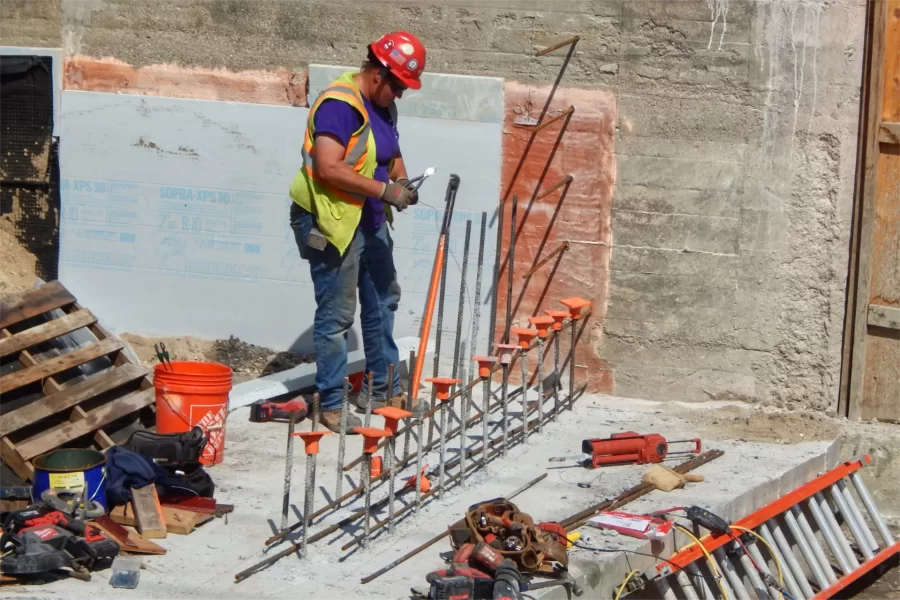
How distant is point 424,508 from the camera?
4543 millimetres

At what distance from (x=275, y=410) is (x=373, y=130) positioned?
56.4 inches

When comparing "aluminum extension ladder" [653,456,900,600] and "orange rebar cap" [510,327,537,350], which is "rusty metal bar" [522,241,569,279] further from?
"aluminum extension ladder" [653,456,900,600]

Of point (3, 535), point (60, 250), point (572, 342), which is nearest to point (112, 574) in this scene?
point (3, 535)

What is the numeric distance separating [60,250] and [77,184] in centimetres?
42

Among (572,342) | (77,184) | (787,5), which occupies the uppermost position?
(787,5)

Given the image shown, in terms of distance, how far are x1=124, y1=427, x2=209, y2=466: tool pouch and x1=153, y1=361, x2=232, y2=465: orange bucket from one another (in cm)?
36

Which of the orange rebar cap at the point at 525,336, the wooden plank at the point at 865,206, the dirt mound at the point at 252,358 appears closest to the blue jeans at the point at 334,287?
the orange rebar cap at the point at 525,336

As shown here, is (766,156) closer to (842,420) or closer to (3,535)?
(842,420)

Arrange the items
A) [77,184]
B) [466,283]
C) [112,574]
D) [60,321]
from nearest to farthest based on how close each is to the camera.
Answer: [112,574] → [60,321] → [466,283] → [77,184]

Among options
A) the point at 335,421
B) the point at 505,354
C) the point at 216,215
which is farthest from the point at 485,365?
the point at 216,215

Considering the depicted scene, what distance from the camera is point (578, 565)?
3.93 m

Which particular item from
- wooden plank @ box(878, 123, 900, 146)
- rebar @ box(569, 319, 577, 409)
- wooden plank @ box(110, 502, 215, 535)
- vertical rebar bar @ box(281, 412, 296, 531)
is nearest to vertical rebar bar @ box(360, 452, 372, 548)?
vertical rebar bar @ box(281, 412, 296, 531)

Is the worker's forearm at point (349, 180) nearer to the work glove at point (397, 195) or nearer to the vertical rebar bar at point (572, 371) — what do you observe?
the work glove at point (397, 195)

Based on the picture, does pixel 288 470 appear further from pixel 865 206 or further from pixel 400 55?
pixel 865 206
